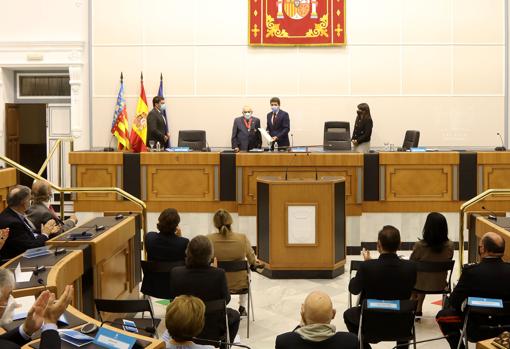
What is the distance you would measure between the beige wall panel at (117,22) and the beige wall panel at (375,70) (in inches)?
157

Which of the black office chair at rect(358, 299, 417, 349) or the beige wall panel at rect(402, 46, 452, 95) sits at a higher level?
the beige wall panel at rect(402, 46, 452, 95)

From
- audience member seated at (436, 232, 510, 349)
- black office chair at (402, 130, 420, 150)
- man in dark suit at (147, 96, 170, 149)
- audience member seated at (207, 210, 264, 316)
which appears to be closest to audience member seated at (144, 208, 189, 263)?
audience member seated at (207, 210, 264, 316)

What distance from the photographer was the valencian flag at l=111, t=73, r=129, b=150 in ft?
45.1

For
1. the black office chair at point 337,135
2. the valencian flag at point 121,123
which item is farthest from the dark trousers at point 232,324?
the valencian flag at point 121,123

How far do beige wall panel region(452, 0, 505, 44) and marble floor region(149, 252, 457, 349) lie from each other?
6.37 meters

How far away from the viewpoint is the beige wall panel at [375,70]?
14156 millimetres

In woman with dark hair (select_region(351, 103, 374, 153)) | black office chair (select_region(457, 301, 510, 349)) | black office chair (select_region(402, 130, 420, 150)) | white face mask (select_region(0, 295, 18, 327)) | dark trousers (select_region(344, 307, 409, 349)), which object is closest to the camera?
white face mask (select_region(0, 295, 18, 327))

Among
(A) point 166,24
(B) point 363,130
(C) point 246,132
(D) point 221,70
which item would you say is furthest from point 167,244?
(A) point 166,24

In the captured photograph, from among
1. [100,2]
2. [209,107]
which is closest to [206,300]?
[209,107]

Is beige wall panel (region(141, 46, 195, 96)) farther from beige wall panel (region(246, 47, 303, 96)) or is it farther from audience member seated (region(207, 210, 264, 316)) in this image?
audience member seated (region(207, 210, 264, 316))

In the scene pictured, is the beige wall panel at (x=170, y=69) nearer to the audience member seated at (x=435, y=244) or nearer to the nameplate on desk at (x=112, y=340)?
the audience member seated at (x=435, y=244)

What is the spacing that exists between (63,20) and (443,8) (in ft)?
22.9

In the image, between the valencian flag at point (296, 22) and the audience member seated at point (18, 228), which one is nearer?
the audience member seated at point (18, 228)

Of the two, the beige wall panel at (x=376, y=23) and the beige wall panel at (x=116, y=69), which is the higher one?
the beige wall panel at (x=376, y=23)
